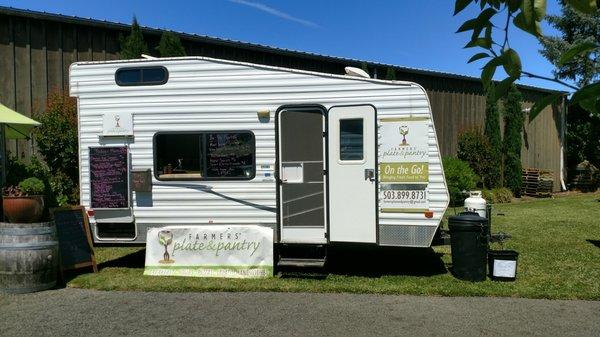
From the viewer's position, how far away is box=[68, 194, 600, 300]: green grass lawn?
6.76 m

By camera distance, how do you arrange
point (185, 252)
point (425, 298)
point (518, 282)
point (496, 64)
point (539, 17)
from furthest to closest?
point (185, 252) < point (518, 282) < point (425, 298) < point (496, 64) < point (539, 17)

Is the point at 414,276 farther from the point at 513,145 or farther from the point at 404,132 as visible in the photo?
the point at 513,145

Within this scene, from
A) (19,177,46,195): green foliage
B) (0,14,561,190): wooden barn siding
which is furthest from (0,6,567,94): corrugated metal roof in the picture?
(19,177,46,195): green foliage

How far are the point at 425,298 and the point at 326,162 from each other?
7.54ft

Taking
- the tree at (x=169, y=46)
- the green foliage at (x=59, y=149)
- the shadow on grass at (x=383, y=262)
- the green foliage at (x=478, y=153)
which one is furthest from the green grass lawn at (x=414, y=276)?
the green foliage at (x=478, y=153)

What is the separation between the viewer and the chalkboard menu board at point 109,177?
25.6 feet

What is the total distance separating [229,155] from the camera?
25.5 ft

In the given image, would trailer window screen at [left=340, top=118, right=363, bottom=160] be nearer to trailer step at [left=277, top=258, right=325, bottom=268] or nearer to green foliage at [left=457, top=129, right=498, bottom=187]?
trailer step at [left=277, top=258, right=325, bottom=268]

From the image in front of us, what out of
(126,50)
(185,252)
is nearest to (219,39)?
(126,50)

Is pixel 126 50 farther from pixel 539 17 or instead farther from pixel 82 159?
pixel 539 17

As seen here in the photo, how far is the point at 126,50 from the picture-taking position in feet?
39.1

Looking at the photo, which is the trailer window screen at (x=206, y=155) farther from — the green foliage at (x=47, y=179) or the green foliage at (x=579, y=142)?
the green foliage at (x=579, y=142)

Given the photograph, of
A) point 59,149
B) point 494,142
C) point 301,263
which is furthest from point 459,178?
point 59,149

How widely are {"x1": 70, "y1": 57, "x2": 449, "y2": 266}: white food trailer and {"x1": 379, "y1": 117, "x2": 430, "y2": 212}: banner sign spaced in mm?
14
